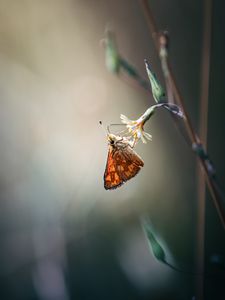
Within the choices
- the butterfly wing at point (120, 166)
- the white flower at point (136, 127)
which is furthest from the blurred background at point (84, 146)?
the white flower at point (136, 127)

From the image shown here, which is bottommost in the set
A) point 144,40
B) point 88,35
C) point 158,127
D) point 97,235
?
point 97,235

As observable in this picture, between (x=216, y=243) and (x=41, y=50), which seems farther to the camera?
(x=41, y=50)

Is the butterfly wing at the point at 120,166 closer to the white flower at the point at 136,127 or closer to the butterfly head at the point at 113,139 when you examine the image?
the butterfly head at the point at 113,139

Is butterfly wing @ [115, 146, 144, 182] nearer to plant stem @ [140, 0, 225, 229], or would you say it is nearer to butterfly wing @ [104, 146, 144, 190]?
butterfly wing @ [104, 146, 144, 190]

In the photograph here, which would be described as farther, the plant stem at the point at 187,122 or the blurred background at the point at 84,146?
the blurred background at the point at 84,146

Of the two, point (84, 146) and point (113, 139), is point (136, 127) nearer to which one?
Result: point (113, 139)

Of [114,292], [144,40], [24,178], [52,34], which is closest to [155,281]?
[114,292]

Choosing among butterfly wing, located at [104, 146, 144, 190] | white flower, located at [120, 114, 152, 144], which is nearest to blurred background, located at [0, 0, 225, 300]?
butterfly wing, located at [104, 146, 144, 190]

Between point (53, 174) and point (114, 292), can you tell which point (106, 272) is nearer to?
point (114, 292)
